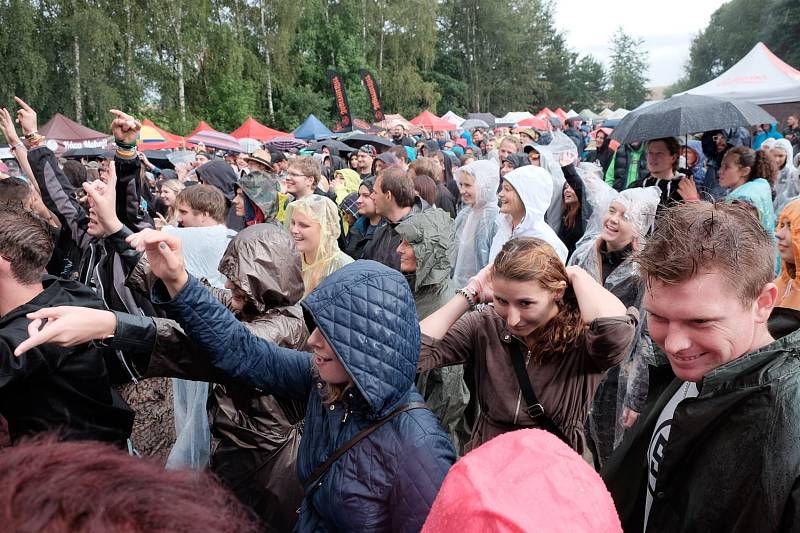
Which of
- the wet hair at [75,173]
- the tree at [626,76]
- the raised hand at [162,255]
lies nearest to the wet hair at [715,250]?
the raised hand at [162,255]

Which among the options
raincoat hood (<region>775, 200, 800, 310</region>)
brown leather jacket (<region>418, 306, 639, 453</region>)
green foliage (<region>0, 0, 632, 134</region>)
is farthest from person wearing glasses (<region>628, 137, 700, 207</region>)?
green foliage (<region>0, 0, 632, 134</region>)

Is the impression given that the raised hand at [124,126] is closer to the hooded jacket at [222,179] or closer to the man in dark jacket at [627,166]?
the hooded jacket at [222,179]

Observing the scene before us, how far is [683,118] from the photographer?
16.1ft

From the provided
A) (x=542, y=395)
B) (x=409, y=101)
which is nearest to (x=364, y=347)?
(x=542, y=395)

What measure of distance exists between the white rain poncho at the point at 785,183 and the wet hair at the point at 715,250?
22.8ft

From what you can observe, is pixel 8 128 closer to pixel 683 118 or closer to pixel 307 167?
pixel 307 167

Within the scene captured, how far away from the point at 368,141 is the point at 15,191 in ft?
30.0

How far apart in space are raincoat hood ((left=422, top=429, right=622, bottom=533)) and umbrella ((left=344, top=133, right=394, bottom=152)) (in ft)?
37.9

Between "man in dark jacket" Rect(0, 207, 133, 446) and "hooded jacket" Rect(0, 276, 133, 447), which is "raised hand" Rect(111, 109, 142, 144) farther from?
"hooded jacket" Rect(0, 276, 133, 447)

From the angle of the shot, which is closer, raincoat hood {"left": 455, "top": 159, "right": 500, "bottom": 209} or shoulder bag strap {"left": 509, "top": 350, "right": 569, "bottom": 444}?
shoulder bag strap {"left": 509, "top": 350, "right": 569, "bottom": 444}

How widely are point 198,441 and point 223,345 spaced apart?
1.17 meters

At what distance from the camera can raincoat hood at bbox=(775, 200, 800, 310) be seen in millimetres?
3037

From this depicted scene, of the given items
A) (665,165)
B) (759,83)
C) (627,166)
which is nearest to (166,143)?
(627,166)

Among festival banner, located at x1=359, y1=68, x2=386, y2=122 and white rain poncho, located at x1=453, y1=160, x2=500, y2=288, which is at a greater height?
festival banner, located at x1=359, y1=68, x2=386, y2=122
